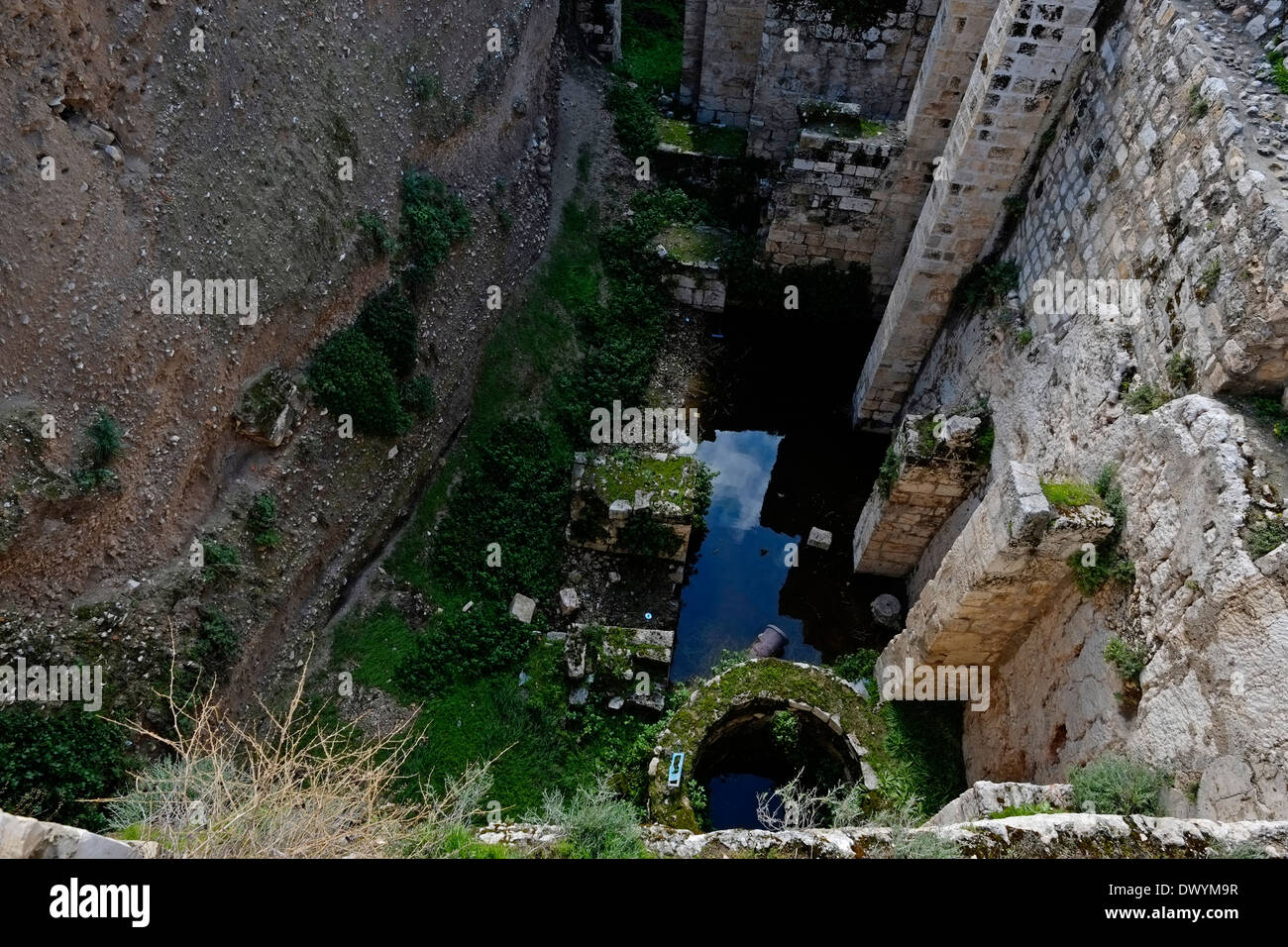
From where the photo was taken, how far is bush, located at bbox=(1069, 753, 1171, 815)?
206 inches

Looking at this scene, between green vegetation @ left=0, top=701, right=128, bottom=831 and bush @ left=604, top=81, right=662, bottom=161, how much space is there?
38.4ft

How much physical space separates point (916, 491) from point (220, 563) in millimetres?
7180

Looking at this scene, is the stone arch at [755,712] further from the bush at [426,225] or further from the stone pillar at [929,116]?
the stone pillar at [929,116]

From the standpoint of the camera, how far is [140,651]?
6.95 metres

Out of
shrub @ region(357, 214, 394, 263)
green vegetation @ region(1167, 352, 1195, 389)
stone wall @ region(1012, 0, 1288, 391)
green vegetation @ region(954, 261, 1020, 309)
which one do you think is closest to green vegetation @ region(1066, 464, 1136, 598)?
green vegetation @ region(1167, 352, 1195, 389)

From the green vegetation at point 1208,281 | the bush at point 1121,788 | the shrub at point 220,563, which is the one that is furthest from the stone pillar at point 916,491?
the shrub at point 220,563

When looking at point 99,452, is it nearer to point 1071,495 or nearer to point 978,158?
point 1071,495

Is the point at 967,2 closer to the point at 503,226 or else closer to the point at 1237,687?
the point at 503,226

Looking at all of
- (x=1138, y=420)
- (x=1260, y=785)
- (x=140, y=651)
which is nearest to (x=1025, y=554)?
(x=1138, y=420)

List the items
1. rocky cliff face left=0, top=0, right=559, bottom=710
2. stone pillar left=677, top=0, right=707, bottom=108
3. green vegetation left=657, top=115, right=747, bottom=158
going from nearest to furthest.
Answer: rocky cliff face left=0, top=0, right=559, bottom=710
green vegetation left=657, top=115, right=747, bottom=158
stone pillar left=677, top=0, right=707, bottom=108

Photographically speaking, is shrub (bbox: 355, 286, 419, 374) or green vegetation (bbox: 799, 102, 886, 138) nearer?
shrub (bbox: 355, 286, 419, 374)

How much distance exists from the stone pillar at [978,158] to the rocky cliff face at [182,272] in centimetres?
591

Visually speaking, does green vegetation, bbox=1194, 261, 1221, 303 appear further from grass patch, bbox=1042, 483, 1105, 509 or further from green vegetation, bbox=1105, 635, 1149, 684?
green vegetation, bbox=1105, 635, 1149, 684

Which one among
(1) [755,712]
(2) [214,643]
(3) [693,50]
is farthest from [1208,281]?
(3) [693,50]
